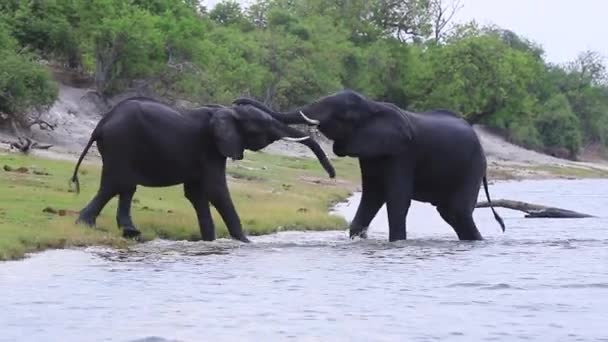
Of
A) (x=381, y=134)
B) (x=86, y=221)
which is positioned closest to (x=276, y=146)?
(x=381, y=134)

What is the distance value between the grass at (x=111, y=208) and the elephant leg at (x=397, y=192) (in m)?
3.72

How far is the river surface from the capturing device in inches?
529

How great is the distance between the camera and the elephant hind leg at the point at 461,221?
2430 centimetres

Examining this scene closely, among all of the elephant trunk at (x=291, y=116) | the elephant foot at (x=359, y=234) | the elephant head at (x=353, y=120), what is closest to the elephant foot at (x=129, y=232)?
the elephant trunk at (x=291, y=116)

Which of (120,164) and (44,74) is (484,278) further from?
(44,74)

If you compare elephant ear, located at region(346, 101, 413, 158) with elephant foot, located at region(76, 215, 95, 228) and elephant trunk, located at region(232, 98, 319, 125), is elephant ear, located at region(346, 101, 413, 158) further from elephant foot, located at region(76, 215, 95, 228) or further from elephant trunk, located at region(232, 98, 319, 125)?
elephant foot, located at region(76, 215, 95, 228)

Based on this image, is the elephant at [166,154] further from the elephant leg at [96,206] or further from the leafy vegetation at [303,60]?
the leafy vegetation at [303,60]

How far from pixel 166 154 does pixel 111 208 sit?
3.92 metres

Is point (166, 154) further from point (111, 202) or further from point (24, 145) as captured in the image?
Answer: point (24, 145)

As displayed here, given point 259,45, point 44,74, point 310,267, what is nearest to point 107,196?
point 310,267

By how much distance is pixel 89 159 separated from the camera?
39.6 metres

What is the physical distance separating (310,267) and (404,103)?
274 ft

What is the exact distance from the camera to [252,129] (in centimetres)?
2381

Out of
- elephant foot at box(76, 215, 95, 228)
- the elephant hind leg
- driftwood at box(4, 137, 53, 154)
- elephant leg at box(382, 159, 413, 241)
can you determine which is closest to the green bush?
driftwood at box(4, 137, 53, 154)
